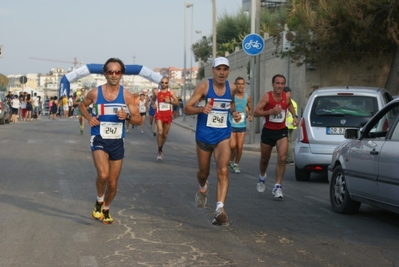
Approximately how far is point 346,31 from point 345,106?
10.7m

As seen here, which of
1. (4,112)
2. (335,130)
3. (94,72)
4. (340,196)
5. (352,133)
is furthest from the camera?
(94,72)

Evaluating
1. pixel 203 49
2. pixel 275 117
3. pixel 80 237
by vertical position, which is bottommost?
pixel 80 237

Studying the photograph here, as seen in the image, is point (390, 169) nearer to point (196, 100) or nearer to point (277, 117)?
point (196, 100)

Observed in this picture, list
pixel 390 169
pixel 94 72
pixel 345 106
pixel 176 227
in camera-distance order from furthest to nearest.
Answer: pixel 94 72
pixel 345 106
pixel 176 227
pixel 390 169

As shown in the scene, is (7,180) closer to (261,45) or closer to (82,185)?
(82,185)

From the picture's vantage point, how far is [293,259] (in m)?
6.98

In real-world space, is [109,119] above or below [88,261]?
above

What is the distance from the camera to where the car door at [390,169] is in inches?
329

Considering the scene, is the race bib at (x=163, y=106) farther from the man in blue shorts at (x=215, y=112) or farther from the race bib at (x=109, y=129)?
the race bib at (x=109, y=129)

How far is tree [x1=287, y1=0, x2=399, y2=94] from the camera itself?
73.7 ft

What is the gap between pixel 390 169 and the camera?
8.49 m

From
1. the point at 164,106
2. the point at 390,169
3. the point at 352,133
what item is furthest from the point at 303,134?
the point at 164,106

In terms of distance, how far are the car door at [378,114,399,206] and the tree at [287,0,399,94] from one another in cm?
1376

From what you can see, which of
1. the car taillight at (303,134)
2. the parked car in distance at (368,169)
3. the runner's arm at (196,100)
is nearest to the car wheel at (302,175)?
the car taillight at (303,134)
